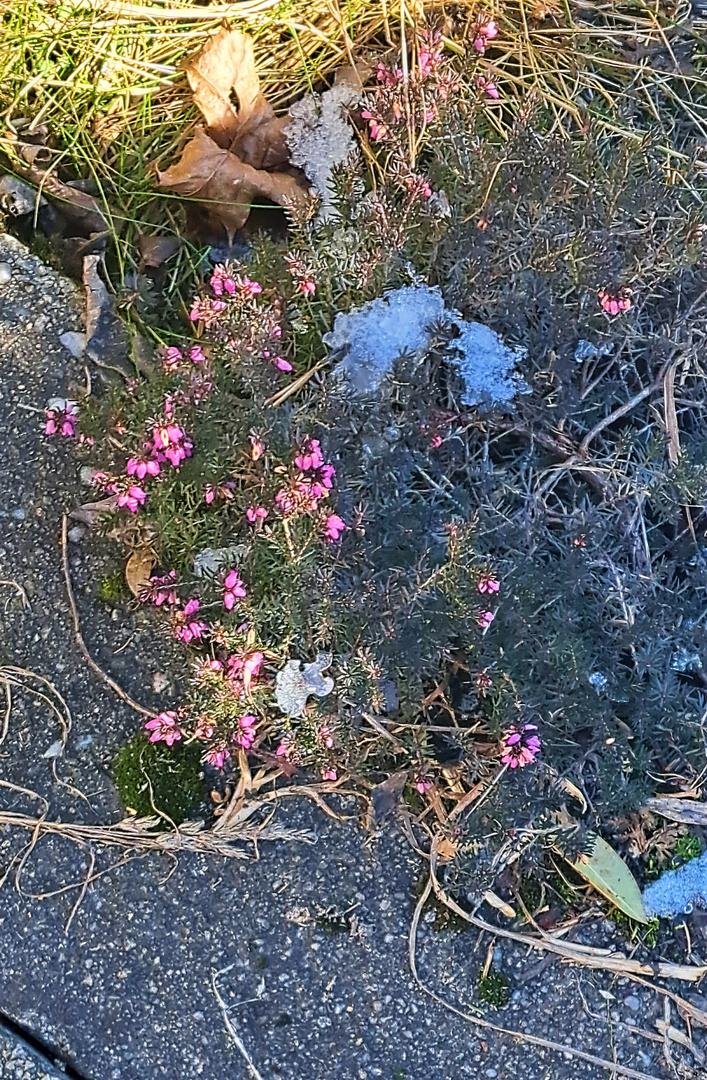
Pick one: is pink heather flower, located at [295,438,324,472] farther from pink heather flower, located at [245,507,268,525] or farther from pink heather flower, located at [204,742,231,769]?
pink heather flower, located at [204,742,231,769]

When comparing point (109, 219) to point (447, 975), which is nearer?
point (447, 975)

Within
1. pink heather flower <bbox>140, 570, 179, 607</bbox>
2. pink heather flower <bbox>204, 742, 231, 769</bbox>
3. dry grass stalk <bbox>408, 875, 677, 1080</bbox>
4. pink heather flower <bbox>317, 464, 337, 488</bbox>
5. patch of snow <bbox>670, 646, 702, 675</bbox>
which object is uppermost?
pink heather flower <bbox>317, 464, 337, 488</bbox>

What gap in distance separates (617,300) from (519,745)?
1035mm

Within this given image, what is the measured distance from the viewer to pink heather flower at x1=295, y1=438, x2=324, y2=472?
1880mm

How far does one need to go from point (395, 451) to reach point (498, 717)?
657 mm

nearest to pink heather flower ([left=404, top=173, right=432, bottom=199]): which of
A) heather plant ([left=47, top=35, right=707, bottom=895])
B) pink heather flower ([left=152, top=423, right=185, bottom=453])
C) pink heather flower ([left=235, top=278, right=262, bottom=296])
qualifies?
heather plant ([left=47, top=35, right=707, bottom=895])

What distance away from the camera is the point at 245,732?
2.04m

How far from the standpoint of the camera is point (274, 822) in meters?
2.21

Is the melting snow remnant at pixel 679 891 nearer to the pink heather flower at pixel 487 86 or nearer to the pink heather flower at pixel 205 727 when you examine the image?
the pink heather flower at pixel 205 727

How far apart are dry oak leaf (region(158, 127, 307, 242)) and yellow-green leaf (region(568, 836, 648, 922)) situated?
6.14 ft

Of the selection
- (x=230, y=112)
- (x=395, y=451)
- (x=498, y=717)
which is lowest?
(x=498, y=717)

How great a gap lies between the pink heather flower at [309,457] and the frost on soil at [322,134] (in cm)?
84

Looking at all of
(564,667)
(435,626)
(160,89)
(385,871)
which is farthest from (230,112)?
(385,871)

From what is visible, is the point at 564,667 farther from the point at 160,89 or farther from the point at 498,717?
the point at 160,89
